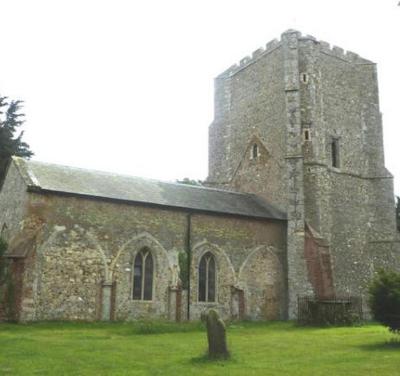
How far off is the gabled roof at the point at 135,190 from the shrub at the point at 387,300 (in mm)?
12098

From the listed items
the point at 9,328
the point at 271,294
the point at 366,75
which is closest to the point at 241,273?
the point at 271,294

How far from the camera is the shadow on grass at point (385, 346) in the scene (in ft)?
50.7

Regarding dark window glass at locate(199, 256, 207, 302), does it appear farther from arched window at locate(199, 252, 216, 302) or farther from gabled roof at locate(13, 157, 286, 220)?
gabled roof at locate(13, 157, 286, 220)

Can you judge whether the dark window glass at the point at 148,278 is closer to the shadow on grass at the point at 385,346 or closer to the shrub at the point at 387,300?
the shrub at the point at 387,300

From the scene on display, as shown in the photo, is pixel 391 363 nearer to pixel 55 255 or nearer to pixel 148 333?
pixel 148 333

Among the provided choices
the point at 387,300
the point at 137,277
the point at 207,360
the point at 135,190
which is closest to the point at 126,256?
the point at 137,277

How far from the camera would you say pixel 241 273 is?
28.9m

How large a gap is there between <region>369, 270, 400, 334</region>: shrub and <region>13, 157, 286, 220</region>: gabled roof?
1210 centimetres

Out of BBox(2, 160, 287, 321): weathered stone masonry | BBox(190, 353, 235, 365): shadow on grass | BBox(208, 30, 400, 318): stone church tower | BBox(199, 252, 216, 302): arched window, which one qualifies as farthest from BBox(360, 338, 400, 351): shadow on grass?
BBox(199, 252, 216, 302): arched window

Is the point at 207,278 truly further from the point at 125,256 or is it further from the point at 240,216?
the point at 125,256

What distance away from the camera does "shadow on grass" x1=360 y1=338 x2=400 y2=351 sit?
1545cm

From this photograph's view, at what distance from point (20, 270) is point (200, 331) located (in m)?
7.79

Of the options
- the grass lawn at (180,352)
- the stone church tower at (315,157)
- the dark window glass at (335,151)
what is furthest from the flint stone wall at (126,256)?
the dark window glass at (335,151)

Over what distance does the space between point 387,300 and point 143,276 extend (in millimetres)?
12593
